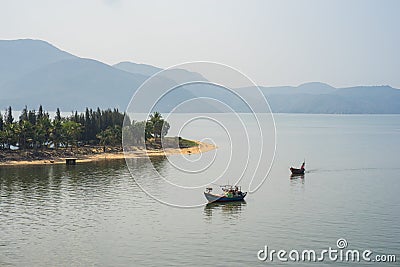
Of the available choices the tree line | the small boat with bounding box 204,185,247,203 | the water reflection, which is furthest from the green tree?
the water reflection

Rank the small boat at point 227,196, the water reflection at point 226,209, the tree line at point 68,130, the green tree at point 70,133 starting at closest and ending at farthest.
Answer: the water reflection at point 226,209, the small boat at point 227,196, the tree line at point 68,130, the green tree at point 70,133

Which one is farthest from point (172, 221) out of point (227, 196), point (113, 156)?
point (113, 156)

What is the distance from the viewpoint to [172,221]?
41312 millimetres

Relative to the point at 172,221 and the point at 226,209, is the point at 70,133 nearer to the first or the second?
the point at 226,209

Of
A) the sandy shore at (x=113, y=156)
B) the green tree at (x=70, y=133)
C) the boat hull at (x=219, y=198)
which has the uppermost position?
the green tree at (x=70, y=133)

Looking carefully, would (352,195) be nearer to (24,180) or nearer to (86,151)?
(24,180)

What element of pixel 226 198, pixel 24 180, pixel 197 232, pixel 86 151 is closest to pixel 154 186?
pixel 226 198

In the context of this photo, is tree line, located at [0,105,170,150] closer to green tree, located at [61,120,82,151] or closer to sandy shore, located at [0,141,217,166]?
green tree, located at [61,120,82,151]

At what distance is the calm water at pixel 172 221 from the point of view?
32.7 meters

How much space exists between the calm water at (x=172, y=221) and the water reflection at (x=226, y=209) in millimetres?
91

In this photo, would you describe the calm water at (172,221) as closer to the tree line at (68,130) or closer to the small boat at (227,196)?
the small boat at (227,196)

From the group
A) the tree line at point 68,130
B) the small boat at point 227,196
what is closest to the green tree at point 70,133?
the tree line at point 68,130

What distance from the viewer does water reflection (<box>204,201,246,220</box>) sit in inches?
1729

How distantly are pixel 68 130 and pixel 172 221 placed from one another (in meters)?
51.0
